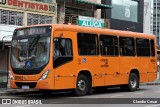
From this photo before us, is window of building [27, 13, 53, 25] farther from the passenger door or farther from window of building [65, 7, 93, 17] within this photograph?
the passenger door

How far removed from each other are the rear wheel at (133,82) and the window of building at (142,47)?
1.26 m

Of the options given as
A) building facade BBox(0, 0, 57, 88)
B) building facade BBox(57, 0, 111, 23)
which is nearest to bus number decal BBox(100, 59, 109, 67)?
building facade BBox(0, 0, 57, 88)

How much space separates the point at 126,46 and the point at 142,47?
5.76 feet

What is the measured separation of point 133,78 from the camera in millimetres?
23188

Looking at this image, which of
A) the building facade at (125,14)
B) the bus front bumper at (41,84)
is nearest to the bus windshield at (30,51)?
the bus front bumper at (41,84)

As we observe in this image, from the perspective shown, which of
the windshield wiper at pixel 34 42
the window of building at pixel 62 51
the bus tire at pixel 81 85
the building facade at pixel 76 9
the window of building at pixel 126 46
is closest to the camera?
the window of building at pixel 62 51

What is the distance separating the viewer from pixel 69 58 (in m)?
18.6

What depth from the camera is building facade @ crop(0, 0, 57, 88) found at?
30.3m

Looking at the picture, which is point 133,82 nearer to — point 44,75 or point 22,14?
point 44,75

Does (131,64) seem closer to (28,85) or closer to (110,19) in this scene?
(28,85)

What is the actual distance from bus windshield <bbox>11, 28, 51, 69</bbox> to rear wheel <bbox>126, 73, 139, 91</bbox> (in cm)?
664

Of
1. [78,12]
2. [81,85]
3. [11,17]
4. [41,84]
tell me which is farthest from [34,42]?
[78,12]

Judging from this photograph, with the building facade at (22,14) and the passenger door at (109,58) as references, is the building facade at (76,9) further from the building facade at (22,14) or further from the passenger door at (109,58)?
the passenger door at (109,58)

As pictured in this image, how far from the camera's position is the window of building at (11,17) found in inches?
1201
